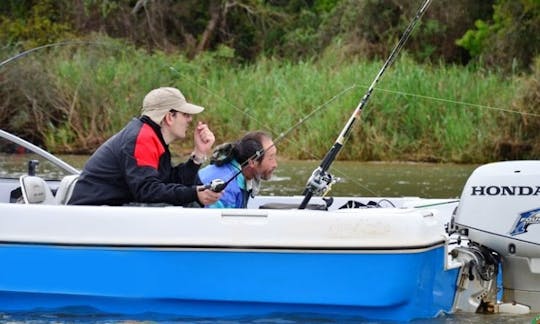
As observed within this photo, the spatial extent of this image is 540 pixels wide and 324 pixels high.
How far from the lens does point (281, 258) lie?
5.87 meters

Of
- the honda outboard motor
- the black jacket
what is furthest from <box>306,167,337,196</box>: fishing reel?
the honda outboard motor

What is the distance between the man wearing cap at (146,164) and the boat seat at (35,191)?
20.5 inches

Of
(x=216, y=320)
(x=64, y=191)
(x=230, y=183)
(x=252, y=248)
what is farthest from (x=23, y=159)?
(x=252, y=248)

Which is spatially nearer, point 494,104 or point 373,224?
point 373,224

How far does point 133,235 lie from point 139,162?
1.32 ft

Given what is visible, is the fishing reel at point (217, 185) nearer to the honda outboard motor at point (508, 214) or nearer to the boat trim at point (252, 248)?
the boat trim at point (252, 248)

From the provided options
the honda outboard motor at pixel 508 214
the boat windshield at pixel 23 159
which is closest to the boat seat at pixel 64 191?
the boat windshield at pixel 23 159

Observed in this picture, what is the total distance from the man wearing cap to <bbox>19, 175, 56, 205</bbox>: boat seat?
52cm

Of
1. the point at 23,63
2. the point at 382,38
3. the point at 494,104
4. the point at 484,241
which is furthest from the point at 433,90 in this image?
the point at 484,241

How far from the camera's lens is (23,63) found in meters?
19.8

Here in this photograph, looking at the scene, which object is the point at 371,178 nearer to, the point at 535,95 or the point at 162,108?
the point at 535,95

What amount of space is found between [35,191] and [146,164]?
98 centimetres

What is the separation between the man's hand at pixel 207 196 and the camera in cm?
612

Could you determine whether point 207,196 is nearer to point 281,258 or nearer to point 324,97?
point 281,258
